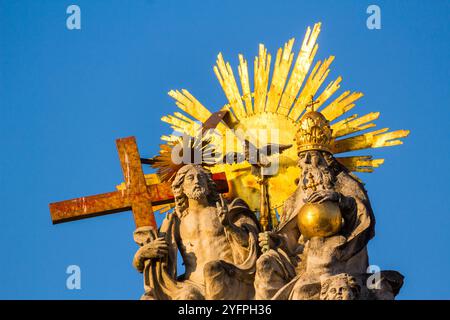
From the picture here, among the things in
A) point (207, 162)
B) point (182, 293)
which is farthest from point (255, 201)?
point (182, 293)

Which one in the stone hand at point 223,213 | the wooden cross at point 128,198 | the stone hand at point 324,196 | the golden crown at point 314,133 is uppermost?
the golden crown at point 314,133

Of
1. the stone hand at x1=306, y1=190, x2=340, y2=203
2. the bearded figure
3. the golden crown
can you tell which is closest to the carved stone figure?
the bearded figure

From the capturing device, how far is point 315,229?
26453mm

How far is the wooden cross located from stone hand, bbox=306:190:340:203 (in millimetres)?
2403

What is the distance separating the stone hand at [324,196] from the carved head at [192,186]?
5.47 feet

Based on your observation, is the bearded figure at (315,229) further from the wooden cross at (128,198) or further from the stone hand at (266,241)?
the wooden cross at (128,198)

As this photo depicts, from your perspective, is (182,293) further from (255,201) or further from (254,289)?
(255,201)

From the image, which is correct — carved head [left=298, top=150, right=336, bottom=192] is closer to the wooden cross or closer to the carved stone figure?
the carved stone figure

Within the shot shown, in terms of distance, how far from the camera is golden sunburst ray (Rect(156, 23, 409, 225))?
2827cm

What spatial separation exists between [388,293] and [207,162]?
3603 mm

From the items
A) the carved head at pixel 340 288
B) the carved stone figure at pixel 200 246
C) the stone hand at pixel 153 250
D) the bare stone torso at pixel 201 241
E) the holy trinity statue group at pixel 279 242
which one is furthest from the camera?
the bare stone torso at pixel 201 241

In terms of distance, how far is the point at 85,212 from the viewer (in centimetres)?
2866

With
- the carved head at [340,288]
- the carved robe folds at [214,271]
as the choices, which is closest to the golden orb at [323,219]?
the carved robe folds at [214,271]

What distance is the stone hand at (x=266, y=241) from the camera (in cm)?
2691
